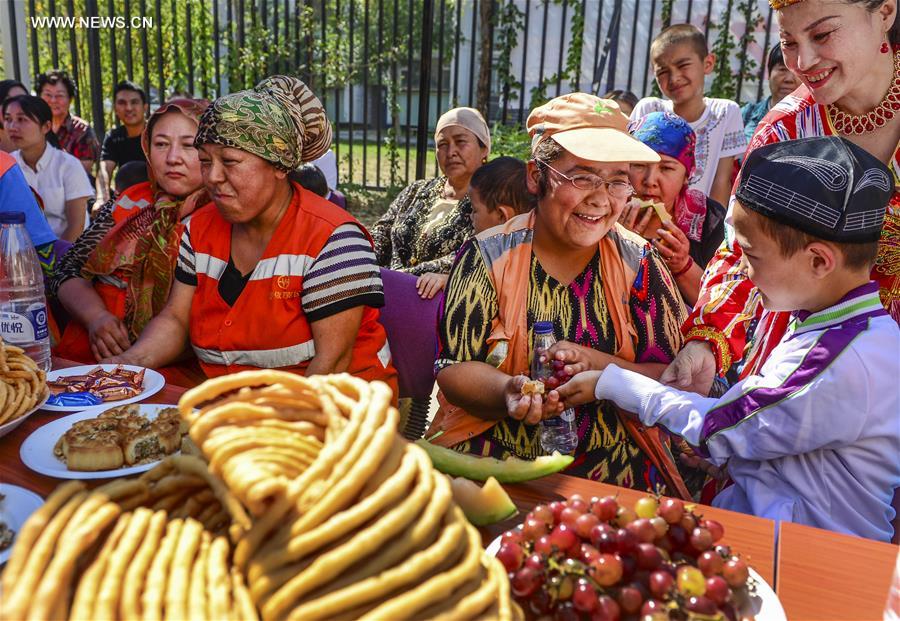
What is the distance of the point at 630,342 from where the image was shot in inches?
89.7

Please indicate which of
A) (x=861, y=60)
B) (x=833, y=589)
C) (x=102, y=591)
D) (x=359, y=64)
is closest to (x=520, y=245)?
(x=861, y=60)

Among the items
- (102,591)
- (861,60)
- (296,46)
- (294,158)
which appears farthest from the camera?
(296,46)

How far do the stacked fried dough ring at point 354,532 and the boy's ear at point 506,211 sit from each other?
3.05 m

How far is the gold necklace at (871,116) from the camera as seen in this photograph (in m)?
2.18

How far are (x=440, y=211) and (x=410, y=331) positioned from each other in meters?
1.80

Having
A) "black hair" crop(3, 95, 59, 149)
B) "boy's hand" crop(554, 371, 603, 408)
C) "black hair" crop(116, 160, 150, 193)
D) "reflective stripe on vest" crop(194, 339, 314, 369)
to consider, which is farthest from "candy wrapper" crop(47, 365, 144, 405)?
"black hair" crop(3, 95, 59, 149)

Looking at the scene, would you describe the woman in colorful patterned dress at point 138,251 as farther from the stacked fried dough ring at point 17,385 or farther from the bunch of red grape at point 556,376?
the bunch of red grape at point 556,376

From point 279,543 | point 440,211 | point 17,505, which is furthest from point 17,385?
point 440,211

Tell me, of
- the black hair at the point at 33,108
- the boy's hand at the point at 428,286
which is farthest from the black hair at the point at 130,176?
the boy's hand at the point at 428,286

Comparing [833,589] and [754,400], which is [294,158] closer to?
[754,400]

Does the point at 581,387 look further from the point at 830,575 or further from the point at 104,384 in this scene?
the point at 104,384

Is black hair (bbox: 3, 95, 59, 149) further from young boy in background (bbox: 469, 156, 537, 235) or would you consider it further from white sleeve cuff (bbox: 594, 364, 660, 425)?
white sleeve cuff (bbox: 594, 364, 660, 425)

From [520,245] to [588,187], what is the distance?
300mm

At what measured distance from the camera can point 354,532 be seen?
830mm
